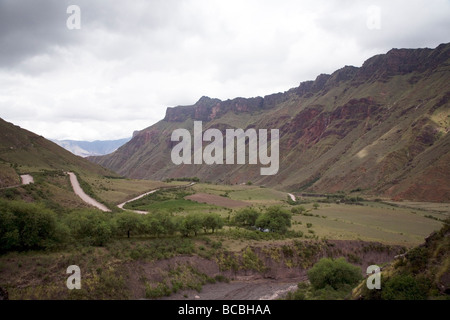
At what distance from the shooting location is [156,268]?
40.6 metres

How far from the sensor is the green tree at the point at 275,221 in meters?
60.9

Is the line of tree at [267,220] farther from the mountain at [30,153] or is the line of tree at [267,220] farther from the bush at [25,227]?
the mountain at [30,153]

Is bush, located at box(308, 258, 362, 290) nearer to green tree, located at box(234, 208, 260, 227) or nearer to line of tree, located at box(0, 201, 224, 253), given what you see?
line of tree, located at box(0, 201, 224, 253)

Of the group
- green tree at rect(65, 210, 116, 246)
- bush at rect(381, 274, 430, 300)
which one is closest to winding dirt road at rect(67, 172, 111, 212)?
green tree at rect(65, 210, 116, 246)

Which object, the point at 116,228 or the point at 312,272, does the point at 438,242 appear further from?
the point at 116,228

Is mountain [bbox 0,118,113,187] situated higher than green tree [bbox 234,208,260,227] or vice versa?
mountain [bbox 0,118,113,187]

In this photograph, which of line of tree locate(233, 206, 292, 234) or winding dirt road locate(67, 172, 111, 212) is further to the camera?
winding dirt road locate(67, 172, 111, 212)

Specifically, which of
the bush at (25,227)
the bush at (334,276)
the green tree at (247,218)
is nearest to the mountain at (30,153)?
the bush at (25,227)

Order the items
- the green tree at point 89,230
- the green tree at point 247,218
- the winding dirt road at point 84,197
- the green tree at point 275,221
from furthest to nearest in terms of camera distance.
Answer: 1. the winding dirt road at point 84,197
2. the green tree at point 247,218
3. the green tree at point 275,221
4. the green tree at point 89,230

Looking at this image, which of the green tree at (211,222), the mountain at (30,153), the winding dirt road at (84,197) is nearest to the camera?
the green tree at (211,222)

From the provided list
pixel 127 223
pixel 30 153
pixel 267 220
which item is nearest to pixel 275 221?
pixel 267 220

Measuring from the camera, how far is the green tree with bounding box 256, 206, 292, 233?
60.9 meters

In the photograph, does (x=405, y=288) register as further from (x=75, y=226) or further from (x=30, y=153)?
(x=30, y=153)
